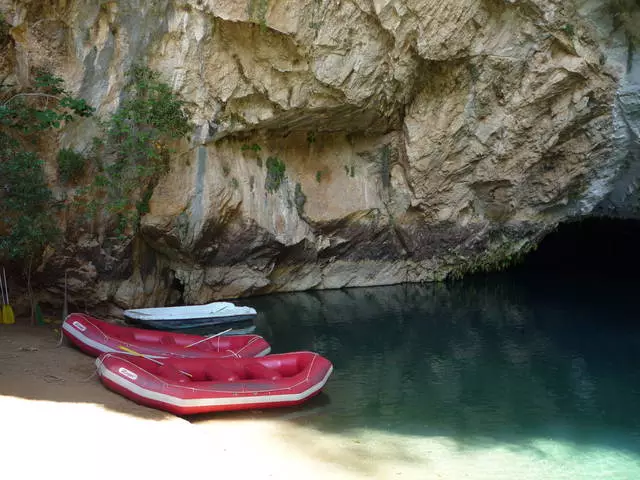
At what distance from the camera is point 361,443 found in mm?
9398

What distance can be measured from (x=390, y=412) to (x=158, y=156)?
8810 millimetres

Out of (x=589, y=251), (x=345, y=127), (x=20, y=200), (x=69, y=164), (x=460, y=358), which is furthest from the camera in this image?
(x=589, y=251)

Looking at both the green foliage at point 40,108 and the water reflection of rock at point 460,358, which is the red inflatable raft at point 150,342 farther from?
the green foliage at point 40,108

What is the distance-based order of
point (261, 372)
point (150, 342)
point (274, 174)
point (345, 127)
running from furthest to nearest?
1. point (345, 127)
2. point (274, 174)
3. point (150, 342)
4. point (261, 372)

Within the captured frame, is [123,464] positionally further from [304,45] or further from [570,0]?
[570,0]

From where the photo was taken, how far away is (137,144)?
15453 mm

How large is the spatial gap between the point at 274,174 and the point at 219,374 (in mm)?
9626

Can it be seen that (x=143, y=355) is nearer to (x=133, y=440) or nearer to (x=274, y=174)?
(x=133, y=440)

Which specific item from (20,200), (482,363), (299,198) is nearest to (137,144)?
(20,200)

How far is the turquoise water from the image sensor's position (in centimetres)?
991

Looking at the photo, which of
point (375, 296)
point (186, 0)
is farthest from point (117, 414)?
point (375, 296)

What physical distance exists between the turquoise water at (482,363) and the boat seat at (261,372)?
76 centimetres

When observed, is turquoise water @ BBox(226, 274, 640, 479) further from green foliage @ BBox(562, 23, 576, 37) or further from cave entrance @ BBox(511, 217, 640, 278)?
green foliage @ BBox(562, 23, 576, 37)

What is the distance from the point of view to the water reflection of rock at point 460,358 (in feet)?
34.6
